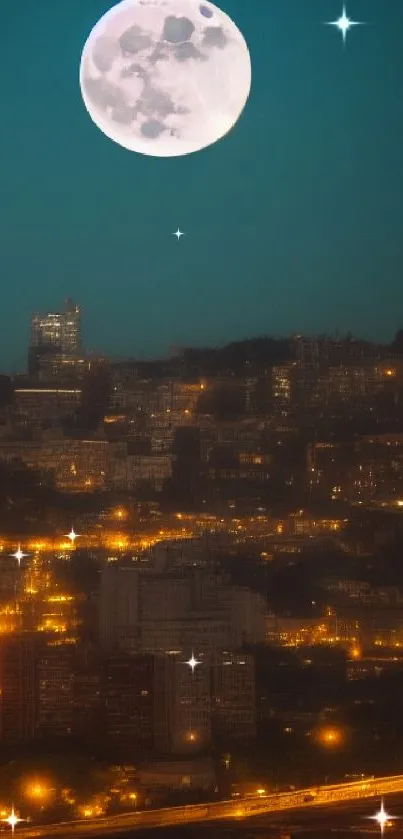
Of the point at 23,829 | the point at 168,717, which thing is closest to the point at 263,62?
the point at 168,717

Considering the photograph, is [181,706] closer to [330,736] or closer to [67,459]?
[330,736]

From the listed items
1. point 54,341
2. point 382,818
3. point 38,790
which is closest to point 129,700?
point 38,790

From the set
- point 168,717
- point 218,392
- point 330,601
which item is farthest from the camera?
point 218,392

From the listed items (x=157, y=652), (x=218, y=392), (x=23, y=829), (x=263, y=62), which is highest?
(x=263, y=62)

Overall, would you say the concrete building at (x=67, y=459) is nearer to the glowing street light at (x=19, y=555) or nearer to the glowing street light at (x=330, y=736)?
the glowing street light at (x=19, y=555)

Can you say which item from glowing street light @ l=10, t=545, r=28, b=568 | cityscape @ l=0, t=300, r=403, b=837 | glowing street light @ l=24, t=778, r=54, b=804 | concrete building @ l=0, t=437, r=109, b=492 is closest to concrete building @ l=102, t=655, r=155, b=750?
cityscape @ l=0, t=300, r=403, b=837

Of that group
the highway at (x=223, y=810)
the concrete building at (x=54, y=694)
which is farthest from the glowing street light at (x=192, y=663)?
the highway at (x=223, y=810)

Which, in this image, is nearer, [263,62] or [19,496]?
[263,62]

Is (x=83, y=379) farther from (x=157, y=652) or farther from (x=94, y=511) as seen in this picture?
(x=157, y=652)
